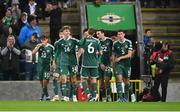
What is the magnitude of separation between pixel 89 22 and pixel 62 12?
1.30m

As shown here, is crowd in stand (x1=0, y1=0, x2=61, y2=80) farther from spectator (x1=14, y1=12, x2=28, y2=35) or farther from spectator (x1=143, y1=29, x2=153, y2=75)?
spectator (x1=143, y1=29, x2=153, y2=75)

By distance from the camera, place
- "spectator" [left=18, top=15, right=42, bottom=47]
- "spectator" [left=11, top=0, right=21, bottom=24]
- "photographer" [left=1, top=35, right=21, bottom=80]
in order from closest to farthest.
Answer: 1. "photographer" [left=1, top=35, right=21, bottom=80]
2. "spectator" [left=18, top=15, right=42, bottom=47]
3. "spectator" [left=11, top=0, right=21, bottom=24]

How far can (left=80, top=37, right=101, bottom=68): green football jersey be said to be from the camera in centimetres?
2502

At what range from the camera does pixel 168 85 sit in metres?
28.8

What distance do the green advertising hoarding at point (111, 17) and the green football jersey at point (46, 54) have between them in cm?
674

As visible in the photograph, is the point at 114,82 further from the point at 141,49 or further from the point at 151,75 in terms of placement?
the point at 141,49

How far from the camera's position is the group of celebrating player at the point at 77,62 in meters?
24.8

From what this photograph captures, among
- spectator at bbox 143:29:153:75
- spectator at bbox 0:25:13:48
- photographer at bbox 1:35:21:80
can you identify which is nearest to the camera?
photographer at bbox 1:35:21:80

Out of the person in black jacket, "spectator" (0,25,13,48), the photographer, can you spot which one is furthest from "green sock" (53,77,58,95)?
the person in black jacket

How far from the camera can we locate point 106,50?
2659 cm

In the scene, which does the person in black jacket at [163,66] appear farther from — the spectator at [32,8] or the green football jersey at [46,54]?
the spectator at [32,8]

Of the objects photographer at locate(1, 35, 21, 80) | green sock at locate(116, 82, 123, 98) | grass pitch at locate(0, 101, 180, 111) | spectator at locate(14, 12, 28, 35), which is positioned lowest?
green sock at locate(116, 82, 123, 98)

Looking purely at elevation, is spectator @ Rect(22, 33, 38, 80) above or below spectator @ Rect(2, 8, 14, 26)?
below

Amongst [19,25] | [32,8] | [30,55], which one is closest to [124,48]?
[30,55]
